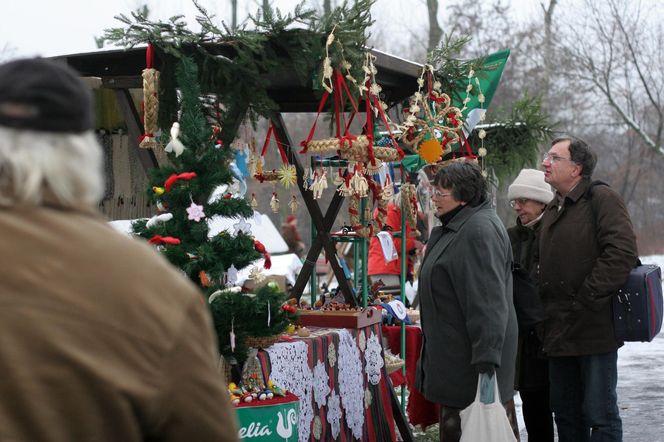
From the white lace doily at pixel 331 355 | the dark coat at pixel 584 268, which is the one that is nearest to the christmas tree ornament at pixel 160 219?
the white lace doily at pixel 331 355

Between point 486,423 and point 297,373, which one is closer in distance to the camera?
point 486,423

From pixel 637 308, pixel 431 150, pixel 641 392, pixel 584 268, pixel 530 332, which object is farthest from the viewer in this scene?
pixel 641 392

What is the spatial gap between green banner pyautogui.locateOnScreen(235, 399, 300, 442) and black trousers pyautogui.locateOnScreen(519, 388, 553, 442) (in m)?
2.23

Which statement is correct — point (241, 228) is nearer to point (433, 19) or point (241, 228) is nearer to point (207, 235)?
point (207, 235)

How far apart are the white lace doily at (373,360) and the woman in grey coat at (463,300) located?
125 cm

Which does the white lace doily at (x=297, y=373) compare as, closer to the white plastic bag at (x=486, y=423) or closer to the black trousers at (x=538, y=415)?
the white plastic bag at (x=486, y=423)

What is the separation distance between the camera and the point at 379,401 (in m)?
6.22

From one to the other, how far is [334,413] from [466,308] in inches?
54.3

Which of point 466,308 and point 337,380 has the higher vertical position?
point 466,308

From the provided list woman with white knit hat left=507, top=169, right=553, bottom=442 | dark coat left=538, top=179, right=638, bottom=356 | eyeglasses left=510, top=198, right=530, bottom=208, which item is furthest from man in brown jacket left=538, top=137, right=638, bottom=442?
eyeglasses left=510, top=198, right=530, bottom=208

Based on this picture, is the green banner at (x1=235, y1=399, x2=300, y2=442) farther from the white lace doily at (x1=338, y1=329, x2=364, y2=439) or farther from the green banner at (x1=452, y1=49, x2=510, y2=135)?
the green banner at (x1=452, y1=49, x2=510, y2=135)

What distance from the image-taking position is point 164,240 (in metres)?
4.36

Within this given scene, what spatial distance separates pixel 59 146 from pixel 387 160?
4.39m

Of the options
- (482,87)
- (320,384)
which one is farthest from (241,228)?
(482,87)
